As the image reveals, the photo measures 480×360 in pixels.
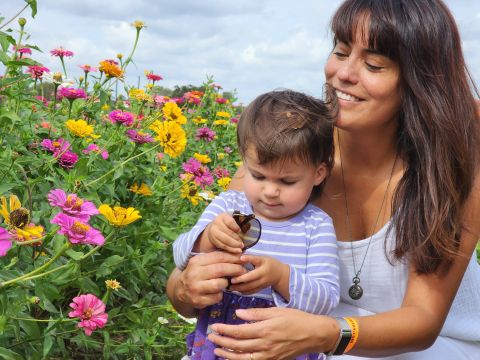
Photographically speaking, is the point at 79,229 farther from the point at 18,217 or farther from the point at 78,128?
the point at 78,128

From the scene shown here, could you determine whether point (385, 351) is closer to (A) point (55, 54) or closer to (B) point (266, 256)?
(B) point (266, 256)

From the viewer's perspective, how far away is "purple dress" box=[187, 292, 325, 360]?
5.70 feet

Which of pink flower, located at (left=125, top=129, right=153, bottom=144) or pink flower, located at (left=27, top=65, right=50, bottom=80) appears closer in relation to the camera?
pink flower, located at (left=125, top=129, right=153, bottom=144)

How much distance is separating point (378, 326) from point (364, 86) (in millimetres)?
564

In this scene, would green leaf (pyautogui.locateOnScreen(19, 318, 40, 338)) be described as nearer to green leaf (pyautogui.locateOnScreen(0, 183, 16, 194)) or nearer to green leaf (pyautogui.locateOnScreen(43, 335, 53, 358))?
green leaf (pyautogui.locateOnScreen(43, 335, 53, 358))

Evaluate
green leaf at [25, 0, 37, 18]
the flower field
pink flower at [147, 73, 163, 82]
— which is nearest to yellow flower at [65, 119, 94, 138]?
the flower field

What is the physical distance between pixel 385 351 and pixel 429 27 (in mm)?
786

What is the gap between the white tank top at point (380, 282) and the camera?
210 cm

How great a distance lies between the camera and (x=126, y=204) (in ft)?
8.42

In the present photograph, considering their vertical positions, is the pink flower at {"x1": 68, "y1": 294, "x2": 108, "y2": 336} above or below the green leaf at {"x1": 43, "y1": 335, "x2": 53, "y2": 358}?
above

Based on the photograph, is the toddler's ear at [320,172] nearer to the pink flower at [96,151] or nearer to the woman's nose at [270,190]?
the woman's nose at [270,190]

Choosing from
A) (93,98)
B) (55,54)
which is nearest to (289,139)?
(93,98)

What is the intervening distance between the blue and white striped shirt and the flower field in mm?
176

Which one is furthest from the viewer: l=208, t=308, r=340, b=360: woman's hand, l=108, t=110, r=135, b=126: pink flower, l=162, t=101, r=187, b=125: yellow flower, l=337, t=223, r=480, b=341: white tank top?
l=162, t=101, r=187, b=125: yellow flower
